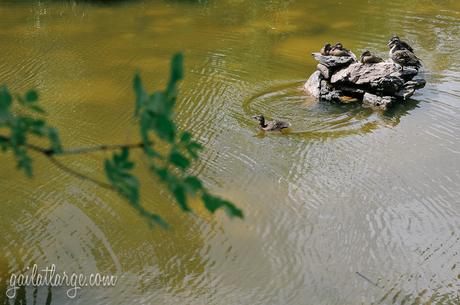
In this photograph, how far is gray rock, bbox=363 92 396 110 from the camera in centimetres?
986

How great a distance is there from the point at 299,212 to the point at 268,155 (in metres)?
1.41

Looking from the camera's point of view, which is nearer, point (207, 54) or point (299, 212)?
point (299, 212)

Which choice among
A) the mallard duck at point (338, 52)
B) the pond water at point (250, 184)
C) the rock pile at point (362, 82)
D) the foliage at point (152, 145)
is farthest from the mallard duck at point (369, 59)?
the foliage at point (152, 145)

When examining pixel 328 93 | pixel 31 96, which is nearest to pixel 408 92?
pixel 328 93

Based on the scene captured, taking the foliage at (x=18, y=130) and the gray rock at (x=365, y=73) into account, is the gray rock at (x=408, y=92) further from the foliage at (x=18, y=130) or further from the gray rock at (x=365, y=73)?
the foliage at (x=18, y=130)

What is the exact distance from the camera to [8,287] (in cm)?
571

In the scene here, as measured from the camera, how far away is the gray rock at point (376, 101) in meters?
9.86

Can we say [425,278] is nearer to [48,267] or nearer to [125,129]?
[48,267]

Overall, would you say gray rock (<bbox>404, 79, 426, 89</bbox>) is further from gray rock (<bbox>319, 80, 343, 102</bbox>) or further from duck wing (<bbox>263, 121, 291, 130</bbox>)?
duck wing (<bbox>263, 121, 291, 130</bbox>)

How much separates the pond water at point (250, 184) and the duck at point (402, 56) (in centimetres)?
34

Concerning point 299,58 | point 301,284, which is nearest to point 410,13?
point 299,58

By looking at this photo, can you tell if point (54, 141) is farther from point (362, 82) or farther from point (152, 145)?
point (362, 82)

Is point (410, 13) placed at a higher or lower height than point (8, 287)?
higher

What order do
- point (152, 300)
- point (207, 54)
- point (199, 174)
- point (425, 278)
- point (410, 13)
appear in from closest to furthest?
point (152, 300), point (425, 278), point (199, 174), point (207, 54), point (410, 13)
